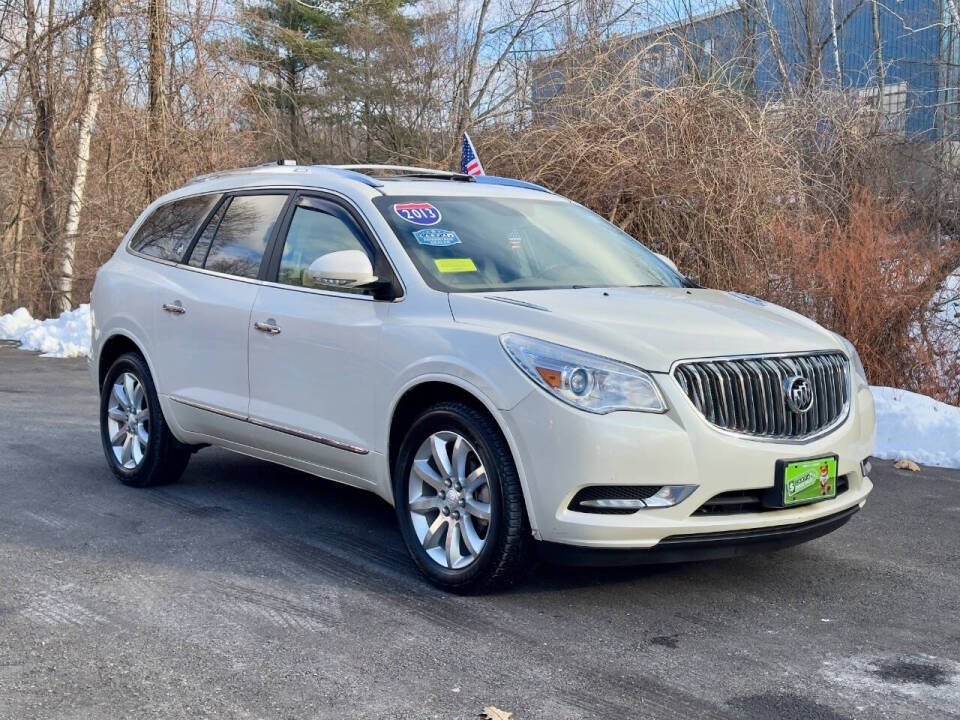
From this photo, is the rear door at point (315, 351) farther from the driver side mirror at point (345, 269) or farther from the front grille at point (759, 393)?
the front grille at point (759, 393)

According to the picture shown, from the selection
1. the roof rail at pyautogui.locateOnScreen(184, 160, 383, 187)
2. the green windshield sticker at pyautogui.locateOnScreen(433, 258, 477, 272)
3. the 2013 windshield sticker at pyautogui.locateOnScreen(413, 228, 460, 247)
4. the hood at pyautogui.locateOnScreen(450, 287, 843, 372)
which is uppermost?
the roof rail at pyautogui.locateOnScreen(184, 160, 383, 187)

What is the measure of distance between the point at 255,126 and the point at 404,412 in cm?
1495

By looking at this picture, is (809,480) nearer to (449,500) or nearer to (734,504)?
(734,504)

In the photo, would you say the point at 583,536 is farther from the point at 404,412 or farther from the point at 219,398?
the point at 219,398

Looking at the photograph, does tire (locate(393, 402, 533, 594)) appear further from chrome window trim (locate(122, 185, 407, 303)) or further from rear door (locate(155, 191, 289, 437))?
rear door (locate(155, 191, 289, 437))

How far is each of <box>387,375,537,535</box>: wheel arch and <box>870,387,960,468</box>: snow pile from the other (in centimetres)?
432

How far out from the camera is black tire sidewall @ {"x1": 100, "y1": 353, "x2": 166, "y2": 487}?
22.5ft

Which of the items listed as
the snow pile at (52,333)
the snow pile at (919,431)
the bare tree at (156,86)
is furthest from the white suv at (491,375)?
the bare tree at (156,86)

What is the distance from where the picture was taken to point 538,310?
4867 mm

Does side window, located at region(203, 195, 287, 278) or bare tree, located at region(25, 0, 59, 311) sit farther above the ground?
bare tree, located at region(25, 0, 59, 311)

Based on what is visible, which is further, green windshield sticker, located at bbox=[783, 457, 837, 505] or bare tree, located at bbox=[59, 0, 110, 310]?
bare tree, located at bbox=[59, 0, 110, 310]

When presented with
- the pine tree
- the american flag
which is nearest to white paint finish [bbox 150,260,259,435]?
the american flag

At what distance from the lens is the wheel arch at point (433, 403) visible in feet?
15.1

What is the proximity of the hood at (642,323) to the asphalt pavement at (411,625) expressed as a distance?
3.48 feet
